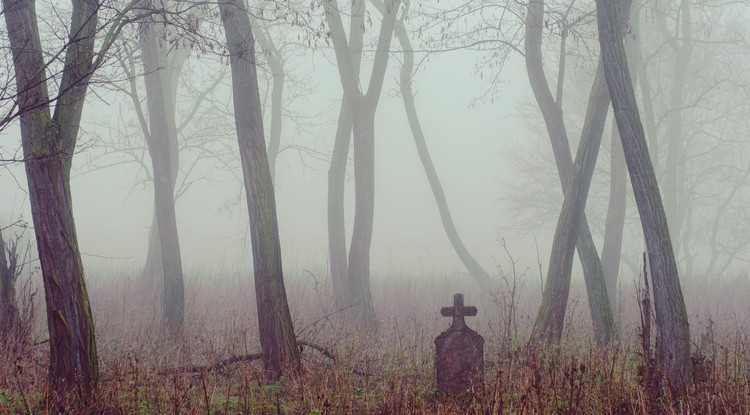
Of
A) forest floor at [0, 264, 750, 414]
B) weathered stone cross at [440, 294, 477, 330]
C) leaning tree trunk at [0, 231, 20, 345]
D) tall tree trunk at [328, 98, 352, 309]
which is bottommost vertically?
forest floor at [0, 264, 750, 414]

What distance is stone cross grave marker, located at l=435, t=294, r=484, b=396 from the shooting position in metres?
7.19

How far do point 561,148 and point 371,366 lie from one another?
4.53 m

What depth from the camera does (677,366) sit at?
23.2ft

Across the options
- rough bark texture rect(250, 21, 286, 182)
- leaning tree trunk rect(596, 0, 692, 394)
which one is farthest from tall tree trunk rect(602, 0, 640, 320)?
rough bark texture rect(250, 21, 286, 182)

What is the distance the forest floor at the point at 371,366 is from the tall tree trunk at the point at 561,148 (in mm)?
450

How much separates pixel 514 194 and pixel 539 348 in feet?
59.5

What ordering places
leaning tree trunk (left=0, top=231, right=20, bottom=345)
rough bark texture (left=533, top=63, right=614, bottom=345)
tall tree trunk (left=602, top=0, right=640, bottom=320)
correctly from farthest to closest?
1. tall tree trunk (left=602, top=0, right=640, bottom=320)
2. rough bark texture (left=533, top=63, right=614, bottom=345)
3. leaning tree trunk (left=0, top=231, right=20, bottom=345)

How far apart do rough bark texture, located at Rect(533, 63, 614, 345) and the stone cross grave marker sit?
8.41 ft

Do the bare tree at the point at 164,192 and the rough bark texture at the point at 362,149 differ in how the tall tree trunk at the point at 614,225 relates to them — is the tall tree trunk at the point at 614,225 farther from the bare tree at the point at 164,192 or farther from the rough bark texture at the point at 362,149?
the bare tree at the point at 164,192

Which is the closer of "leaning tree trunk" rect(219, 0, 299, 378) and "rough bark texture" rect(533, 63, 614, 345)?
"leaning tree trunk" rect(219, 0, 299, 378)

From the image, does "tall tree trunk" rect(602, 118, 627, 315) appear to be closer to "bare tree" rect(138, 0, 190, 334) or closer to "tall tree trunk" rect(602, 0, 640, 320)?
"tall tree trunk" rect(602, 0, 640, 320)

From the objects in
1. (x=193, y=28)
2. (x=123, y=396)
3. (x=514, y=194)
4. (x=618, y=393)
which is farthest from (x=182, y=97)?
(x=618, y=393)

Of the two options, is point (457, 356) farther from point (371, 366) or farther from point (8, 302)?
point (8, 302)

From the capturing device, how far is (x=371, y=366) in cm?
921
